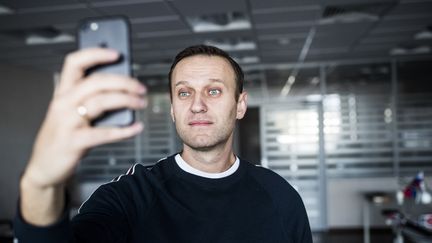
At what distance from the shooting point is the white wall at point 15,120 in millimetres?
5500

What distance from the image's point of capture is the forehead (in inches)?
40.7

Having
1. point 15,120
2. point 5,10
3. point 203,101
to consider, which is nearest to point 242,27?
point 5,10

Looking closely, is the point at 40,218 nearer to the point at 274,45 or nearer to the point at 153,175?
the point at 153,175

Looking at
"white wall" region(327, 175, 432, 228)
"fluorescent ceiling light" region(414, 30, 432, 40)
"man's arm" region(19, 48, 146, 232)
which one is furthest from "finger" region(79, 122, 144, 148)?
"white wall" region(327, 175, 432, 228)

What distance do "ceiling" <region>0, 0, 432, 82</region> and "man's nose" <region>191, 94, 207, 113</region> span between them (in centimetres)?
226

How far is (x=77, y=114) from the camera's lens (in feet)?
1.46

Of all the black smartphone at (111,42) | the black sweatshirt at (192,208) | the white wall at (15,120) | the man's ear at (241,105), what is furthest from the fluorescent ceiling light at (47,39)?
the black smartphone at (111,42)

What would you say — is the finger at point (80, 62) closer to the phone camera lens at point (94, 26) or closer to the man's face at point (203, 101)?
the phone camera lens at point (94, 26)

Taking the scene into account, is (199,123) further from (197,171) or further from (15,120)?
(15,120)

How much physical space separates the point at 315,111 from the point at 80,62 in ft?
18.6

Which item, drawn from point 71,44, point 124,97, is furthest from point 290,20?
point 124,97

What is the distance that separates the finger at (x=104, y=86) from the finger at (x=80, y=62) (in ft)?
0.05

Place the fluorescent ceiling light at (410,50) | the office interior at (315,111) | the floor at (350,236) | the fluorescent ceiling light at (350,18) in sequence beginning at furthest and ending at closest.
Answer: the floor at (350,236) < the fluorescent ceiling light at (410,50) < the office interior at (315,111) < the fluorescent ceiling light at (350,18)

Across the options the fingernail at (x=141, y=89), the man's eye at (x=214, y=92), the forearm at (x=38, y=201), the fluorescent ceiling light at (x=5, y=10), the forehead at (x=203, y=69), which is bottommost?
the forearm at (x=38, y=201)
